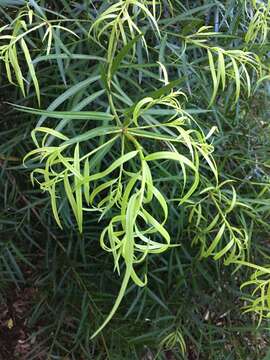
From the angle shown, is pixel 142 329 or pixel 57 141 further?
pixel 142 329

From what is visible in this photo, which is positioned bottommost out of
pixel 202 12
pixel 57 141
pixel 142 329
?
pixel 142 329

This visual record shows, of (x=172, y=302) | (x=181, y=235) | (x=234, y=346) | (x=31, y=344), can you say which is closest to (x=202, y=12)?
(x=181, y=235)

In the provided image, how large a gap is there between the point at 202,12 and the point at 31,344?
921mm

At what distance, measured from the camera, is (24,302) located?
1357 millimetres

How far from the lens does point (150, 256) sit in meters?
1.11

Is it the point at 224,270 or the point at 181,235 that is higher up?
the point at 181,235

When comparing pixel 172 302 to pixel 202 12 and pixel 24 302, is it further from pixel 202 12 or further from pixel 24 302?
pixel 202 12

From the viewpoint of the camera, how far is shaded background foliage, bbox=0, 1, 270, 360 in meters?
1.03

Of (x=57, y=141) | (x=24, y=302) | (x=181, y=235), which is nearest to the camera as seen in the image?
(x=57, y=141)

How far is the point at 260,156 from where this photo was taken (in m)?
1.15

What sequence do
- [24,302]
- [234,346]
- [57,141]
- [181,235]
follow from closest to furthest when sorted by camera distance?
1. [57,141]
2. [181,235]
3. [234,346]
4. [24,302]

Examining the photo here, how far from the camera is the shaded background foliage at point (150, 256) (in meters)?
1.03

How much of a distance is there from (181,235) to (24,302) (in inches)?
19.5

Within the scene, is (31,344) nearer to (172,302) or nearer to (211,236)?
(172,302)
